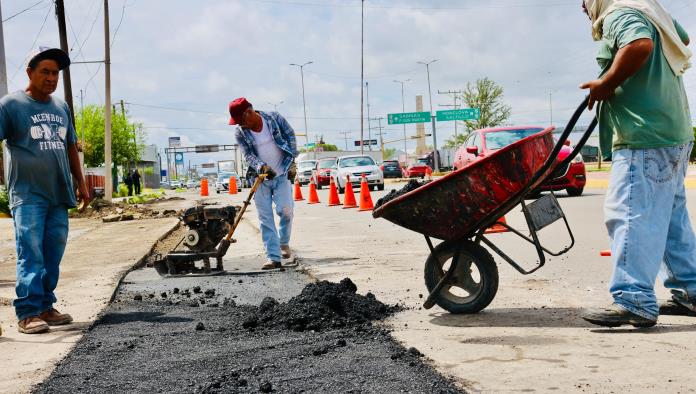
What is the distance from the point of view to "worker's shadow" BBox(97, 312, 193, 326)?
5.48 meters

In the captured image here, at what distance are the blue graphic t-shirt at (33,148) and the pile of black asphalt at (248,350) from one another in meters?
0.99

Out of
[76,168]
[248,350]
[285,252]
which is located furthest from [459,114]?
[248,350]

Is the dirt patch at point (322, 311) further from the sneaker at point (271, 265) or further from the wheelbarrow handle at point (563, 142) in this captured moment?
the sneaker at point (271, 265)

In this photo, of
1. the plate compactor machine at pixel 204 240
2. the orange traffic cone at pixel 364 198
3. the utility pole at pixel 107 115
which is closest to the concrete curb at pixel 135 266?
the plate compactor machine at pixel 204 240

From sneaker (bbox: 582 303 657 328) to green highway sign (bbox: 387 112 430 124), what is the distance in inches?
3267

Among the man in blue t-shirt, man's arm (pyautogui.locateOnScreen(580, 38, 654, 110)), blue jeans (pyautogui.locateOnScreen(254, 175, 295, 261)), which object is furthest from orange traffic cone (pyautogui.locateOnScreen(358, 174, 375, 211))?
man's arm (pyautogui.locateOnScreen(580, 38, 654, 110))

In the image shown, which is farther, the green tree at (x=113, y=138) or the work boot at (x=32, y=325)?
the green tree at (x=113, y=138)

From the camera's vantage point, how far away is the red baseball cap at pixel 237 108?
321 inches

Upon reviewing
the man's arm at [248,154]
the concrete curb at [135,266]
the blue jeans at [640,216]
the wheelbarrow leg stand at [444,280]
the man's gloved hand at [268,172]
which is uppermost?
the man's arm at [248,154]

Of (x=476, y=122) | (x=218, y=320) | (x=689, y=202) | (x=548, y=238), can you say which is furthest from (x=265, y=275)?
(x=476, y=122)

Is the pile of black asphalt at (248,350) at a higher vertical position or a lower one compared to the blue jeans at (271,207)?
lower

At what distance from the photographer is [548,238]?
10117 mm

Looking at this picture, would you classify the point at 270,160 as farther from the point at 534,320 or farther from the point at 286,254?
the point at 534,320

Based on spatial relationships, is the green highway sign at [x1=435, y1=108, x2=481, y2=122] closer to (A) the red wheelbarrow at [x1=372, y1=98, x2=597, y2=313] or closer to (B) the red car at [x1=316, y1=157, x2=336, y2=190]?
(B) the red car at [x1=316, y1=157, x2=336, y2=190]
